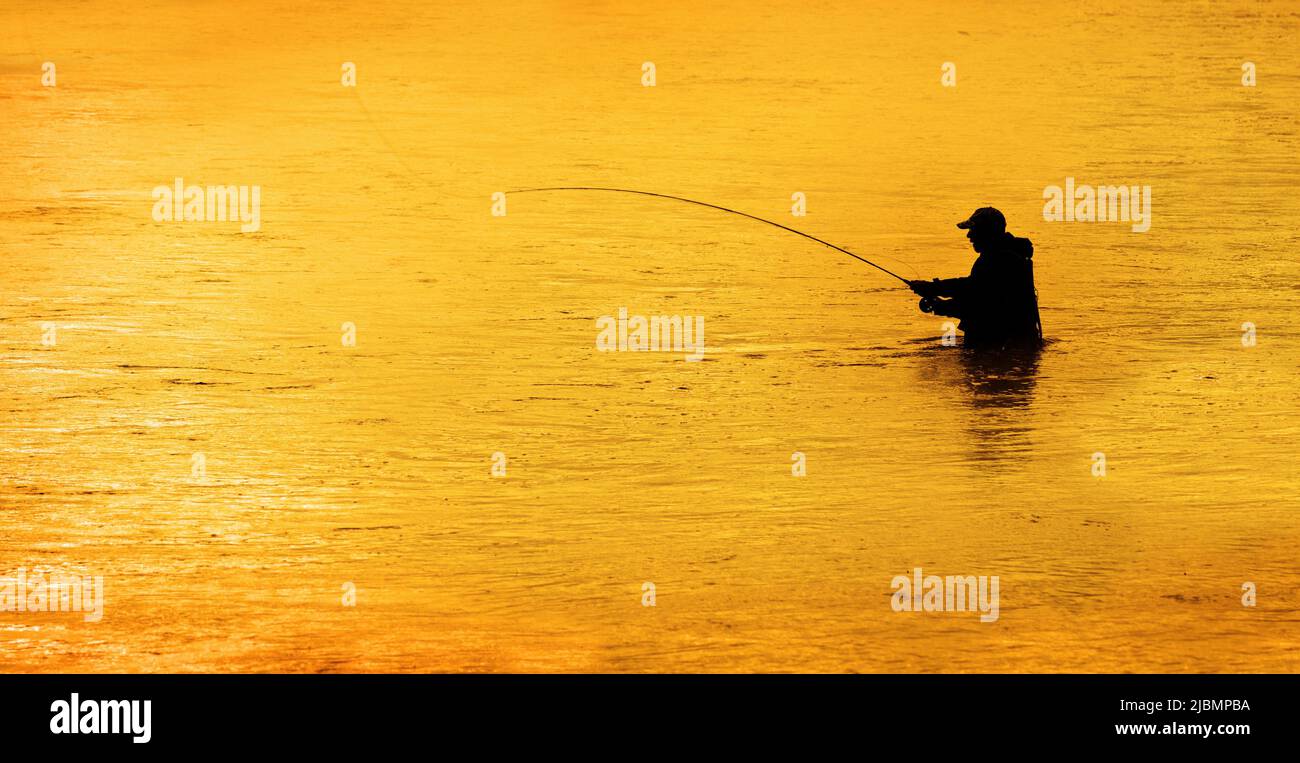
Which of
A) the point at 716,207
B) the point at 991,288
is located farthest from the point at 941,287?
the point at 716,207

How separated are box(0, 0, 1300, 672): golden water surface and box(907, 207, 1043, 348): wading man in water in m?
0.26

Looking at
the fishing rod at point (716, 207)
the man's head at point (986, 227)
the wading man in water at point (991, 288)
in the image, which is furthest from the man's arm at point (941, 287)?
the fishing rod at point (716, 207)

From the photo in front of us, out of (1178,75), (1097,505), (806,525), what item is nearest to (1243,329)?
(1097,505)

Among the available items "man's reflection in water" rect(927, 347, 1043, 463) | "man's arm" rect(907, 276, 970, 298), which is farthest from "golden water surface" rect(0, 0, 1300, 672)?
"man's arm" rect(907, 276, 970, 298)

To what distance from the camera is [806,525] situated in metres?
7.77

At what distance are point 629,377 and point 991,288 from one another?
6.60 feet

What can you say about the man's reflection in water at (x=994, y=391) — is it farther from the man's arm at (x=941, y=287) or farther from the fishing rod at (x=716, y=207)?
the fishing rod at (x=716, y=207)

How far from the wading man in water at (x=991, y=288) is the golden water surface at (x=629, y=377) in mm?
260

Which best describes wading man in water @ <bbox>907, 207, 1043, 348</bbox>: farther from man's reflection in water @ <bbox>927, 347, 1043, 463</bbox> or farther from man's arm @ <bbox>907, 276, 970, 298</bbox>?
man's reflection in water @ <bbox>927, 347, 1043, 463</bbox>

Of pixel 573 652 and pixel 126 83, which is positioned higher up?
pixel 126 83

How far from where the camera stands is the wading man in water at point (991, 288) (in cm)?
1045

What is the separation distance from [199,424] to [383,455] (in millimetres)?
974

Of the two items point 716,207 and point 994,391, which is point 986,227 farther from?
point 716,207
